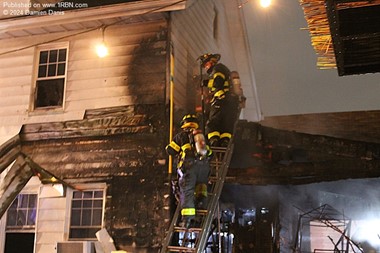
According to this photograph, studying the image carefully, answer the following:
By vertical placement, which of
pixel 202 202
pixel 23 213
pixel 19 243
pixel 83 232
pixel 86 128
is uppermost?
pixel 86 128

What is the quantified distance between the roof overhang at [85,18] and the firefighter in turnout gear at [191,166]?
256cm

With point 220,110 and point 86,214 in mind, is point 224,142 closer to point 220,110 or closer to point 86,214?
point 220,110

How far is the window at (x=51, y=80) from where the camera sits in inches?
392

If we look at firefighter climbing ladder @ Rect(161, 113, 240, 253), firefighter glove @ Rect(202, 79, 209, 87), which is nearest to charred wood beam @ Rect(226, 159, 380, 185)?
firefighter climbing ladder @ Rect(161, 113, 240, 253)

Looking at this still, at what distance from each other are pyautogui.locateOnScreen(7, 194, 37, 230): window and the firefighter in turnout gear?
375 centimetres

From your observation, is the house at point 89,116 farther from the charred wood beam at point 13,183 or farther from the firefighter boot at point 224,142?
the firefighter boot at point 224,142

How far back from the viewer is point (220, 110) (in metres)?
8.78

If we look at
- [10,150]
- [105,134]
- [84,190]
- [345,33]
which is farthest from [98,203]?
[345,33]

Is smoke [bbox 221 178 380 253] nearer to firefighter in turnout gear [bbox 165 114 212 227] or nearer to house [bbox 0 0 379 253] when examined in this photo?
house [bbox 0 0 379 253]

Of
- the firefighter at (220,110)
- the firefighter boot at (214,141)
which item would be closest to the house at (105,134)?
the firefighter at (220,110)

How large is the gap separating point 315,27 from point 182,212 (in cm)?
431

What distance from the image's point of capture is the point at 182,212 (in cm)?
721

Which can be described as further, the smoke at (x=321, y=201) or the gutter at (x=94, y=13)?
the smoke at (x=321, y=201)

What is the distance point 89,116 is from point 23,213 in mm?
2563
